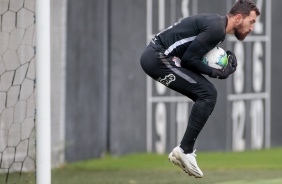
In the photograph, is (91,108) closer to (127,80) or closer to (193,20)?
(127,80)

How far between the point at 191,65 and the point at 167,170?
4564mm

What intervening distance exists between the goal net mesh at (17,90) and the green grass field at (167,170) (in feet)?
0.82

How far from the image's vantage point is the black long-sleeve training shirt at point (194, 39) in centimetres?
841

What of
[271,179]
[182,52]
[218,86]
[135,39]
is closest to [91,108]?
[135,39]

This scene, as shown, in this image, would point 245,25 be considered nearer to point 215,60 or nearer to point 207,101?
point 215,60

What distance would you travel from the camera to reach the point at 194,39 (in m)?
8.52

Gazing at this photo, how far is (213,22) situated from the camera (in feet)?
27.7

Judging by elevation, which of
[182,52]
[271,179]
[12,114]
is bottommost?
[271,179]

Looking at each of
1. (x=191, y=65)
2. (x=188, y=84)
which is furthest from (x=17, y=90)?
(x=191, y=65)

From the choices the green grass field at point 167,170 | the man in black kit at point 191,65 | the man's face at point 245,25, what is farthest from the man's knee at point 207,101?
the green grass field at point 167,170

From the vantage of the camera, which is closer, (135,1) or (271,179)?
(271,179)

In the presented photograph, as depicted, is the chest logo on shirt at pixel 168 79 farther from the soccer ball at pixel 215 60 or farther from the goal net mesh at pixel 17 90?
the goal net mesh at pixel 17 90

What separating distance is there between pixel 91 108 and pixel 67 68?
88 cm

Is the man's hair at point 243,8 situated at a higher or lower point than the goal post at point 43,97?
higher
